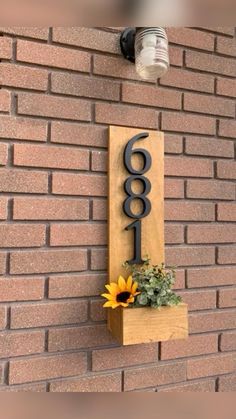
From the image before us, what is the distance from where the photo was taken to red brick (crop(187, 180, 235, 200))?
159 cm

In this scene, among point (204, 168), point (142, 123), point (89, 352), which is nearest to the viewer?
point (89, 352)

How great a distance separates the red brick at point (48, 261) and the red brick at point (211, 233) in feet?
1.48

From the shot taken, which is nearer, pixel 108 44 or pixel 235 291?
pixel 108 44

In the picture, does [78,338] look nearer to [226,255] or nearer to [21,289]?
[21,289]

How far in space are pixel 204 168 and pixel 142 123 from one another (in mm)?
321

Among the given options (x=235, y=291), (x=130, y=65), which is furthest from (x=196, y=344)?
(x=130, y=65)

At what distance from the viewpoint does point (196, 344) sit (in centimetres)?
158

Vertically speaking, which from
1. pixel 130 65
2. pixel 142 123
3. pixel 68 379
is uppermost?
pixel 130 65

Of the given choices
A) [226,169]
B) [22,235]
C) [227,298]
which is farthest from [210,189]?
[22,235]

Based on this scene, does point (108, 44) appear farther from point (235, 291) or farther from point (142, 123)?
point (235, 291)

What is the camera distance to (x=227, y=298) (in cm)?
165

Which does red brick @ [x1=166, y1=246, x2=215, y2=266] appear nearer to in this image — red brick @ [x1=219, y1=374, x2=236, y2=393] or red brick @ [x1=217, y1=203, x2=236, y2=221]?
red brick @ [x1=217, y1=203, x2=236, y2=221]

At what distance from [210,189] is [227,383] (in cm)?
80

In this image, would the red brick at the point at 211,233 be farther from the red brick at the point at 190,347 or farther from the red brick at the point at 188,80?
the red brick at the point at 188,80
